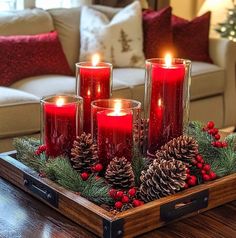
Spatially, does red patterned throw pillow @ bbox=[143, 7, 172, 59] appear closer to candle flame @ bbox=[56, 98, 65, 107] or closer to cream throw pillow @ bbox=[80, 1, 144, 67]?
cream throw pillow @ bbox=[80, 1, 144, 67]

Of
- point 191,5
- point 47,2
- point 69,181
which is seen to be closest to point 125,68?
point 47,2

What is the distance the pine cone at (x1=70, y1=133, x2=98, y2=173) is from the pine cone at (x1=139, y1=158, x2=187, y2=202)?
0.16m

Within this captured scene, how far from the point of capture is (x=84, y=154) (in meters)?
1.42

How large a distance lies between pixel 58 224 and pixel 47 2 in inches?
119

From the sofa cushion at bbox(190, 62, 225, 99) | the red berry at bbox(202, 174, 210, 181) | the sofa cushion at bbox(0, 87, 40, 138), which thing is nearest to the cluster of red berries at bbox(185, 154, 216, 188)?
the red berry at bbox(202, 174, 210, 181)

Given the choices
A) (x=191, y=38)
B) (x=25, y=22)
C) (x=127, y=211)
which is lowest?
(x=127, y=211)

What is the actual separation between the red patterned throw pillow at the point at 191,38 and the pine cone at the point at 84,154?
2.44 metres

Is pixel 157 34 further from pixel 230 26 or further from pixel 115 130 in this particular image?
pixel 115 130

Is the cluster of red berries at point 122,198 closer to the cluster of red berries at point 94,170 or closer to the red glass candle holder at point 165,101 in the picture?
the cluster of red berries at point 94,170

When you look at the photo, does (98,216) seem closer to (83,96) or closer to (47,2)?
(83,96)

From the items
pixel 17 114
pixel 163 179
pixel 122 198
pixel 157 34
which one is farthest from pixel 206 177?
pixel 157 34

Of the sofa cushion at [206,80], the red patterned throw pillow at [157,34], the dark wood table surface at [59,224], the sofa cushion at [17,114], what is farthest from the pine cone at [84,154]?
the red patterned throw pillow at [157,34]

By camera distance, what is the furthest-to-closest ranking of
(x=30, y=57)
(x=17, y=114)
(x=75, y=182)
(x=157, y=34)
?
(x=157, y=34) < (x=30, y=57) < (x=17, y=114) < (x=75, y=182)

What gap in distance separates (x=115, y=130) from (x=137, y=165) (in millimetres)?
127
